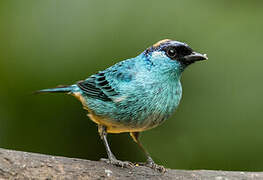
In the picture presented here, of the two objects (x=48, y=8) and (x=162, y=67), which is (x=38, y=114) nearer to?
(x=48, y=8)

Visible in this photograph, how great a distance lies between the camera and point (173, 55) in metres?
3.84

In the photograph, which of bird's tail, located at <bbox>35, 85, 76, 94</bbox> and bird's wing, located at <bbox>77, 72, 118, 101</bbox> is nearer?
bird's wing, located at <bbox>77, 72, 118, 101</bbox>

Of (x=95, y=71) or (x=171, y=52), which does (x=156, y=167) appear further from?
(x=95, y=71)

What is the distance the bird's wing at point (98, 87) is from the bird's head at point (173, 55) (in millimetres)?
439

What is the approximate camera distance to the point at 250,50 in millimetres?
4898

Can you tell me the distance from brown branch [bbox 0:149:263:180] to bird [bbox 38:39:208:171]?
140 millimetres

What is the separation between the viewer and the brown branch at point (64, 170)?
3320mm

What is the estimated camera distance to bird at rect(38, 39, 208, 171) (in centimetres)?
377

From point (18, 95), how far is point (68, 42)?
72 centimetres

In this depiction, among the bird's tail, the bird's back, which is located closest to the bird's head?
the bird's back

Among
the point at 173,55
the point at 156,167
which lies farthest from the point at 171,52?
the point at 156,167

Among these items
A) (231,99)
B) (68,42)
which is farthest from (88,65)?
(231,99)

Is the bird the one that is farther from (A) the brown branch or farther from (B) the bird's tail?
(B) the bird's tail

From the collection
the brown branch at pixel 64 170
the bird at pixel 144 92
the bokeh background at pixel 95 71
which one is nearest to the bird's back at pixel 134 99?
the bird at pixel 144 92
